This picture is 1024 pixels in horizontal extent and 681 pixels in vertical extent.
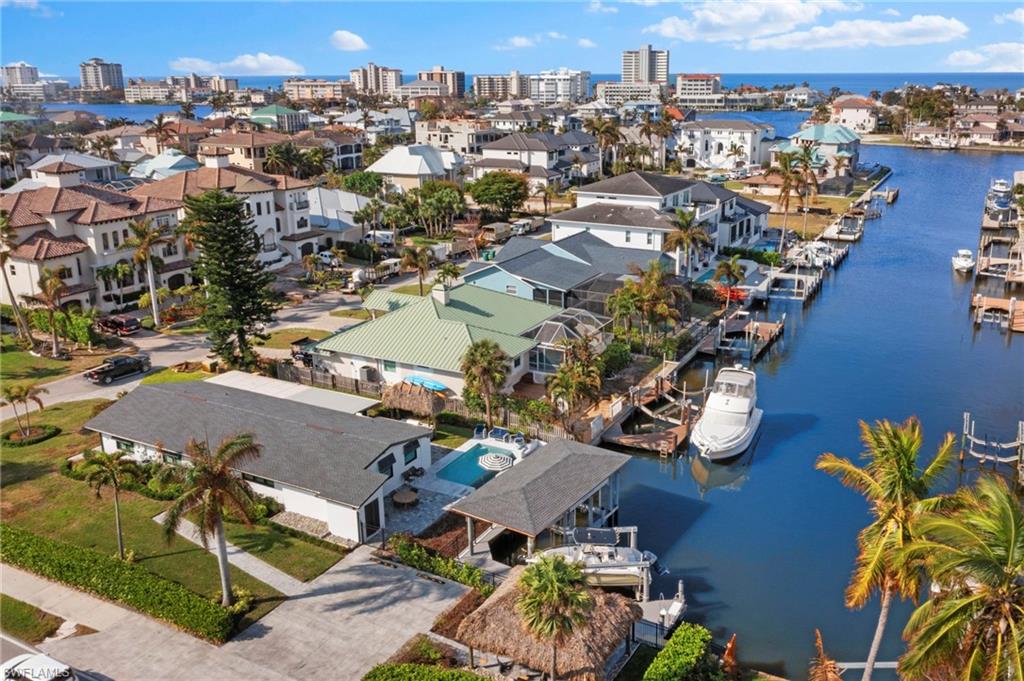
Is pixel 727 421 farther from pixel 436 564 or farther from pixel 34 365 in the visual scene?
pixel 34 365

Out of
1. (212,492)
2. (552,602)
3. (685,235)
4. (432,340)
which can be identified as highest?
(685,235)

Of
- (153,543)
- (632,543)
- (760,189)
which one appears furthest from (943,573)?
(760,189)

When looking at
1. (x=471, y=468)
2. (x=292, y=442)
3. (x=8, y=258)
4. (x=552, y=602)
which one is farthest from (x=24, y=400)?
(x=552, y=602)

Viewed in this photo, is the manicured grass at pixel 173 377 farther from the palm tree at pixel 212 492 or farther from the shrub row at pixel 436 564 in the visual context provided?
the shrub row at pixel 436 564

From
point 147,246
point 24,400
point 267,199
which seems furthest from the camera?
point 267,199

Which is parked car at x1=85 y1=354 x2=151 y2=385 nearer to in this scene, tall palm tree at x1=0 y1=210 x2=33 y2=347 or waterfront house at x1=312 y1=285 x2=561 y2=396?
tall palm tree at x1=0 y1=210 x2=33 y2=347

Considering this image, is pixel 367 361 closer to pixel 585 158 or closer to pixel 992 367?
pixel 992 367
